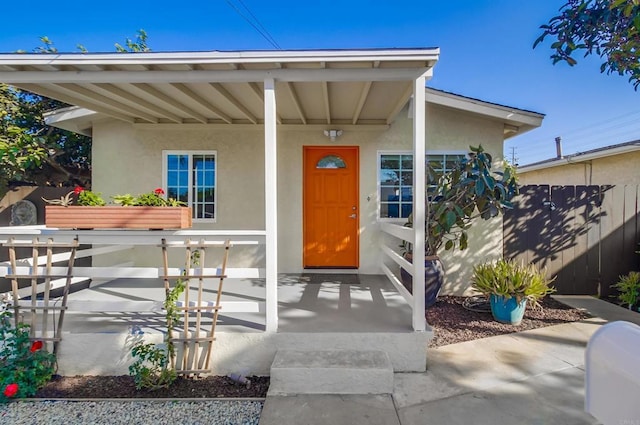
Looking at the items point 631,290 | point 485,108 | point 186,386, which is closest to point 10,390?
point 186,386

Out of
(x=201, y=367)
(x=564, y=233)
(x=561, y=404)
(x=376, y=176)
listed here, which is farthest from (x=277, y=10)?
(x=561, y=404)

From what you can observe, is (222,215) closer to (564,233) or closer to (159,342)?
(159,342)

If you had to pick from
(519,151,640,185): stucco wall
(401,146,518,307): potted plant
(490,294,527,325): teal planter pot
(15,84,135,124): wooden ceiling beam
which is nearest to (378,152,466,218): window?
(401,146,518,307): potted plant

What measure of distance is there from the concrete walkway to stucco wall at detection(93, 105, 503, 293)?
7.76ft

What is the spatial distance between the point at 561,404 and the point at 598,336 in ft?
5.49

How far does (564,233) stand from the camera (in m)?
5.28

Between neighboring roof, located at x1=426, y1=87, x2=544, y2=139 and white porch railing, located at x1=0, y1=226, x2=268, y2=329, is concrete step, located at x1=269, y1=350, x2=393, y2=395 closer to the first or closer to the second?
white porch railing, located at x1=0, y1=226, x2=268, y2=329

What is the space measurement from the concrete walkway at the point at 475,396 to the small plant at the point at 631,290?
212cm

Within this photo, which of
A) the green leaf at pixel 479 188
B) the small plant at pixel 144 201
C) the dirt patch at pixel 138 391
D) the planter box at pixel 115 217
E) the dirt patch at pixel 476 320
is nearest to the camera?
the dirt patch at pixel 138 391

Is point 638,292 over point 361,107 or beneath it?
beneath

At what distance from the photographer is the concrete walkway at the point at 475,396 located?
2402 millimetres

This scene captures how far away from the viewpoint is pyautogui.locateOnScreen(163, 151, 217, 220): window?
5508 mm

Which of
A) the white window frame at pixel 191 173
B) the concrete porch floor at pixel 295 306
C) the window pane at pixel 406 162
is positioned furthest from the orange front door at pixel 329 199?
the white window frame at pixel 191 173

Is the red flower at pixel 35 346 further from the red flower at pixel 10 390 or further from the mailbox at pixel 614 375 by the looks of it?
the mailbox at pixel 614 375
